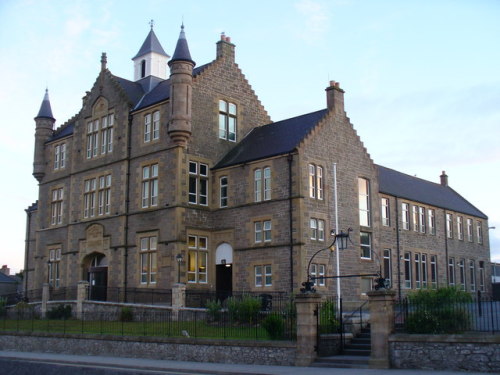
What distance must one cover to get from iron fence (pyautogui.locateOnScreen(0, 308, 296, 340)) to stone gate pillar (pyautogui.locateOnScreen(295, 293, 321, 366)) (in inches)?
56.1

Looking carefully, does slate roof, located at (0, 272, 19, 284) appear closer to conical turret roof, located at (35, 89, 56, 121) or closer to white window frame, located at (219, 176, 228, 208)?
conical turret roof, located at (35, 89, 56, 121)

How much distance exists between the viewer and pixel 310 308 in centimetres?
2159

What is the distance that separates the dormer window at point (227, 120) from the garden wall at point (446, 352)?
24.6 metres

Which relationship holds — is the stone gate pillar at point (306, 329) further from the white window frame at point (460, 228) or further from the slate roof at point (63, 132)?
the white window frame at point (460, 228)

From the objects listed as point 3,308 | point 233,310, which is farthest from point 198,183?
point 3,308

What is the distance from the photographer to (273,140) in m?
39.4

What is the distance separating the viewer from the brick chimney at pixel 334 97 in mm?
39250

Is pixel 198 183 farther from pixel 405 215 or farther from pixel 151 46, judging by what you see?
pixel 405 215

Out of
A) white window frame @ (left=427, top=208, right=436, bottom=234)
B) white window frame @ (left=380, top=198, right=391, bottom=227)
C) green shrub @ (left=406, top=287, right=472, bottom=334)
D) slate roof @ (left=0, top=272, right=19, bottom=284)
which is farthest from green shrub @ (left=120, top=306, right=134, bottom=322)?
slate roof @ (left=0, top=272, right=19, bottom=284)

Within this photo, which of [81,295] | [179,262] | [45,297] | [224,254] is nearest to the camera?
[179,262]

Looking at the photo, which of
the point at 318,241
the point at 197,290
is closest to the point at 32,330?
the point at 197,290

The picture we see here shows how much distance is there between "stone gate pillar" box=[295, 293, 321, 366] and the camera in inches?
837

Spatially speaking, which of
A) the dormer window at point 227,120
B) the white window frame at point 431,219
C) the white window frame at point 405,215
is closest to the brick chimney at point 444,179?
the white window frame at point 431,219

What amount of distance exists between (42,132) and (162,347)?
30.0m
